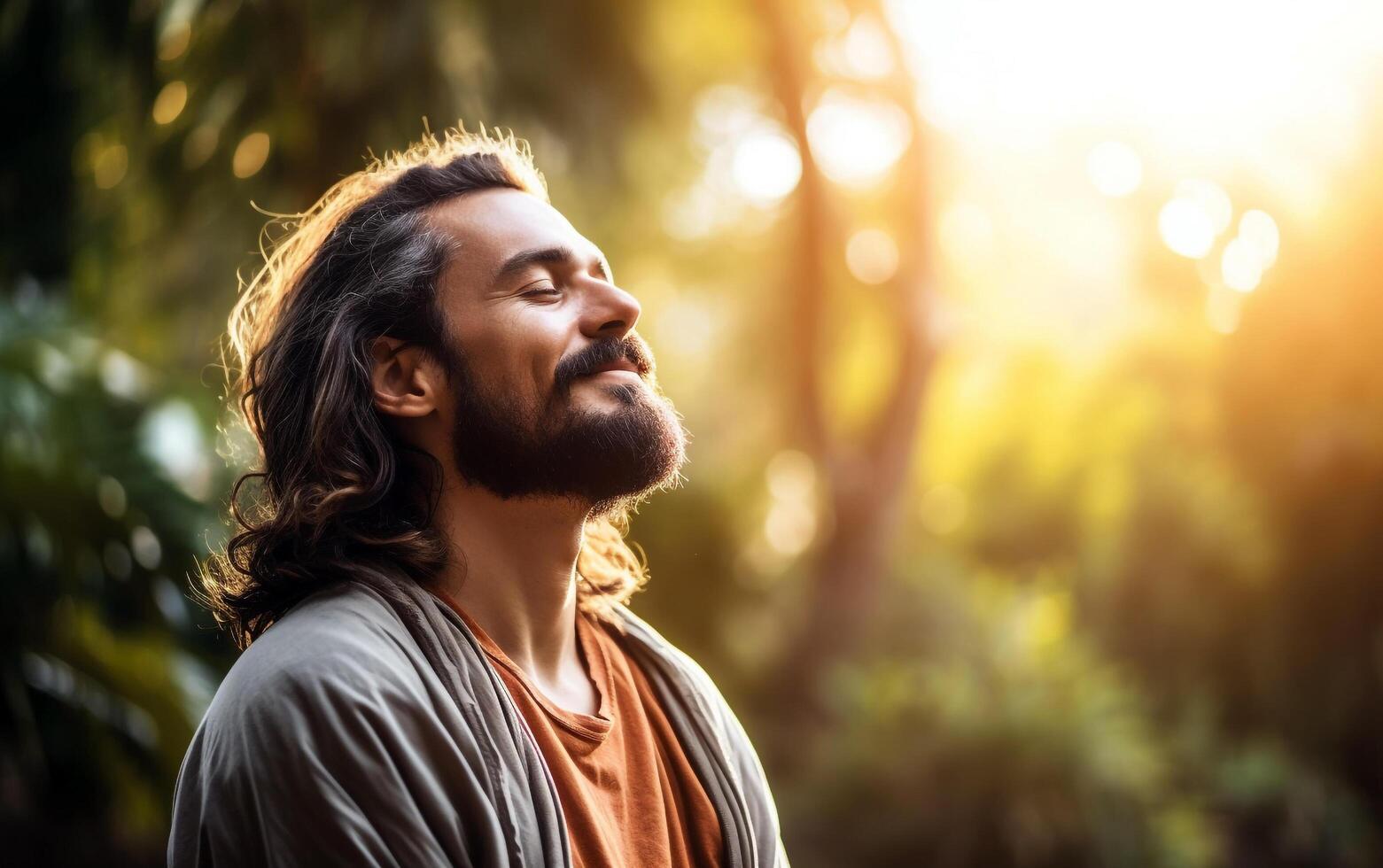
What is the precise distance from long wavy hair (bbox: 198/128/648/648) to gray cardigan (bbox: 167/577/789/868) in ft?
0.44

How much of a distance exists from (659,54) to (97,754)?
4754 millimetres

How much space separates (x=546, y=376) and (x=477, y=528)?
0.28m

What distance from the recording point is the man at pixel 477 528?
5.24 ft

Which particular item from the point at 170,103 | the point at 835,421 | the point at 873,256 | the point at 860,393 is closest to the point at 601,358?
the point at 170,103

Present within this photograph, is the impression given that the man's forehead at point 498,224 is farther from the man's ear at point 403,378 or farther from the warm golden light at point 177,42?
the warm golden light at point 177,42

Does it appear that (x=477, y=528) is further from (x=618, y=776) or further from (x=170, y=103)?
(x=170, y=103)

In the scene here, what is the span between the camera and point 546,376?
1.98 metres

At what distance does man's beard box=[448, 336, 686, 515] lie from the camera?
6.39 ft

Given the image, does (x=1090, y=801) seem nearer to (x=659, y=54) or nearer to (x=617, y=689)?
(x=659, y=54)

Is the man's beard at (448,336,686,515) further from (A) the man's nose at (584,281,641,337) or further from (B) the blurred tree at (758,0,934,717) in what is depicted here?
(B) the blurred tree at (758,0,934,717)

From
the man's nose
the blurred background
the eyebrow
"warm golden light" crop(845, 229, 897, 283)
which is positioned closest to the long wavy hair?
the eyebrow

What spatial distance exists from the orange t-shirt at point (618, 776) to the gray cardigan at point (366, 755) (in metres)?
0.12

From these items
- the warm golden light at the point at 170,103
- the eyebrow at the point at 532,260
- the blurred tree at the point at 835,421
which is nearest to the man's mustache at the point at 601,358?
the eyebrow at the point at 532,260

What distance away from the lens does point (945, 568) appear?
916 cm
